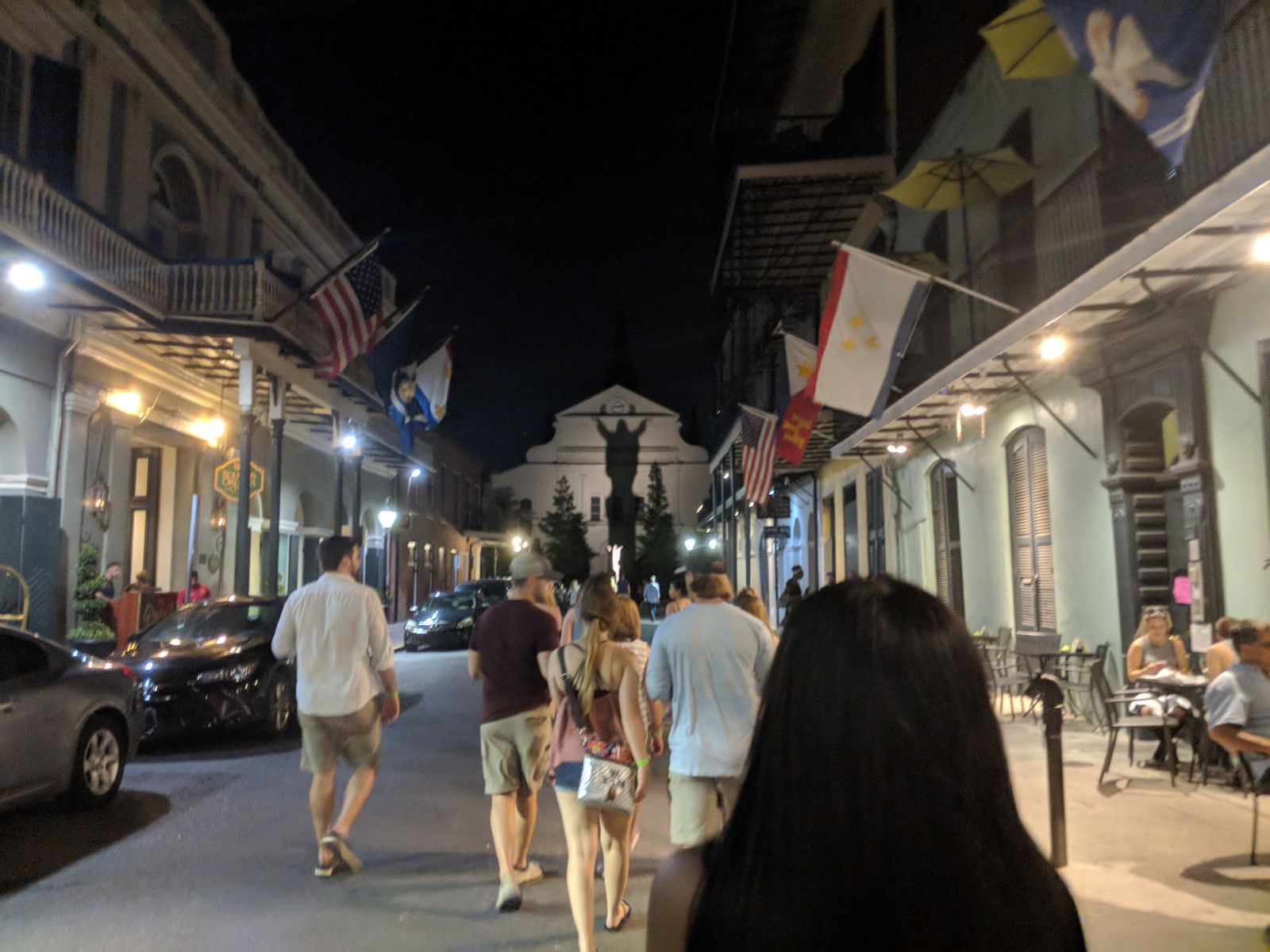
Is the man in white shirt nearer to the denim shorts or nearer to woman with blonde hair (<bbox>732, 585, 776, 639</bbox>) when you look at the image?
the denim shorts

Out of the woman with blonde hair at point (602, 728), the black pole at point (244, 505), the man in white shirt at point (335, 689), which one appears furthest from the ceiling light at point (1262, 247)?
the black pole at point (244, 505)

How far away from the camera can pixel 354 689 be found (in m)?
5.80

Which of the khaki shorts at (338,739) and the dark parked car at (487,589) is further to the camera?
the dark parked car at (487,589)

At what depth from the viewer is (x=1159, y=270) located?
25.8 feet

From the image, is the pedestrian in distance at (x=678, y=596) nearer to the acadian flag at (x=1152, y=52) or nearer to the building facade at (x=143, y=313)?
the acadian flag at (x=1152, y=52)

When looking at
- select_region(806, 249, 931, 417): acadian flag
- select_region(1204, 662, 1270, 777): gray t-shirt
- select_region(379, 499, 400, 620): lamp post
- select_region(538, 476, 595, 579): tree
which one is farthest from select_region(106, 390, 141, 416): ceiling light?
select_region(538, 476, 595, 579): tree

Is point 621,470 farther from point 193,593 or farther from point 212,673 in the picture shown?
point 212,673

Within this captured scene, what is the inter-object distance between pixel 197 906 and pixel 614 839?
232 centimetres

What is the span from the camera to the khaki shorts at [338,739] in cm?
579

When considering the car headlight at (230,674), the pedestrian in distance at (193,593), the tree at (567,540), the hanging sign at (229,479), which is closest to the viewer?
the car headlight at (230,674)

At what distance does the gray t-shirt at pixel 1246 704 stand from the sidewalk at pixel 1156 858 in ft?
2.40

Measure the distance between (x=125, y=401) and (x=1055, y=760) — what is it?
15879mm

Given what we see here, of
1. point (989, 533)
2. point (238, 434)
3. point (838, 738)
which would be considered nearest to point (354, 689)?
point (838, 738)

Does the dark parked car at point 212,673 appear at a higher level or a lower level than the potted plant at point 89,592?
lower
